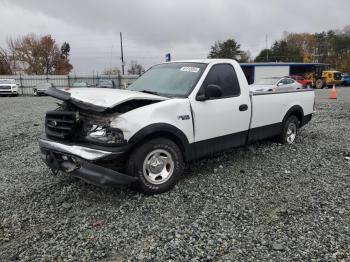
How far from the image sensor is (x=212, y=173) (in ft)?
16.8

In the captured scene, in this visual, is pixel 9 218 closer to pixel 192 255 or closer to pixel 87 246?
pixel 87 246

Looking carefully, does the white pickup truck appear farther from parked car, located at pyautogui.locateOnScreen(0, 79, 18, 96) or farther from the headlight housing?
parked car, located at pyautogui.locateOnScreen(0, 79, 18, 96)

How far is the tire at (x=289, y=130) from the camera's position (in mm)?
6688

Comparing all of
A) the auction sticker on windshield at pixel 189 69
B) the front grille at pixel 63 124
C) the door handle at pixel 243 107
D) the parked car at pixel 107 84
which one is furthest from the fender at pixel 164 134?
the parked car at pixel 107 84

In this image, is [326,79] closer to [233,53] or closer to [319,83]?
[319,83]

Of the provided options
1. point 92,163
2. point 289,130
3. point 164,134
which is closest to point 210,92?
point 164,134

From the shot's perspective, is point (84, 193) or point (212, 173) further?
point (212, 173)

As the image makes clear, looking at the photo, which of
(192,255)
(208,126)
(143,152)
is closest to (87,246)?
(192,255)

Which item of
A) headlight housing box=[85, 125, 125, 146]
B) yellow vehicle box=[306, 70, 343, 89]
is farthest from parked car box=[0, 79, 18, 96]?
yellow vehicle box=[306, 70, 343, 89]

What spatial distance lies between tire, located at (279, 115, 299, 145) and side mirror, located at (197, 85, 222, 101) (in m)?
2.65

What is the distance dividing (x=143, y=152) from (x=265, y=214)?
64.8 inches

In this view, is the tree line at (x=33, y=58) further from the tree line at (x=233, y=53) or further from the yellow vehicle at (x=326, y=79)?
the yellow vehicle at (x=326, y=79)

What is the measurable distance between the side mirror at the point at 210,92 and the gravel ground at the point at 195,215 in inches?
49.0

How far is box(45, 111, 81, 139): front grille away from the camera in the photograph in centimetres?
397
